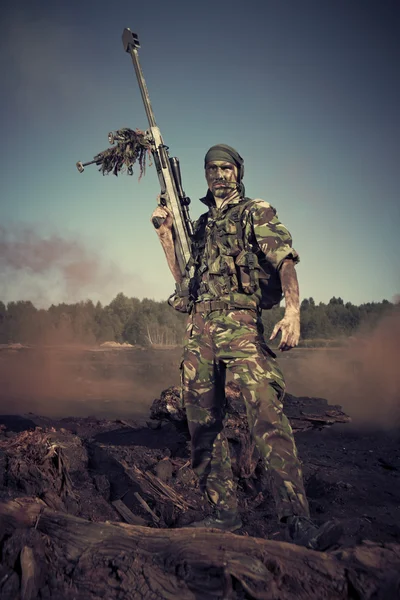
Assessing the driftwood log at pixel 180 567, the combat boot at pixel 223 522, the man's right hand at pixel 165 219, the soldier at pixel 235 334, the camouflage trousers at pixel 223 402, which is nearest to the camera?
the driftwood log at pixel 180 567

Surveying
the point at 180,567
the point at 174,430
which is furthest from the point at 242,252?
the point at 174,430

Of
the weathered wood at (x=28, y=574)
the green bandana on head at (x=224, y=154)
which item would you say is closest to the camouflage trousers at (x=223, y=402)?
the green bandana on head at (x=224, y=154)

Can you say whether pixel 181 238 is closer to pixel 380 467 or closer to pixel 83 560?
pixel 83 560

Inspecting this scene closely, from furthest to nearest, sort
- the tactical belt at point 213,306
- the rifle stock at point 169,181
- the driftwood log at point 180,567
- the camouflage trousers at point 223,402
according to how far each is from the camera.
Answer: the rifle stock at point 169,181
the tactical belt at point 213,306
the camouflage trousers at point 223,402
the driftwood log at point 180,567

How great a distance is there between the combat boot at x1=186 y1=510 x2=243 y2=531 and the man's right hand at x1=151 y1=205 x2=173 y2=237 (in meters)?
2.48

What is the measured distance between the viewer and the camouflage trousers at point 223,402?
2.83m

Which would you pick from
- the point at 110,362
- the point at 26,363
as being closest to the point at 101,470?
the point at 26,363

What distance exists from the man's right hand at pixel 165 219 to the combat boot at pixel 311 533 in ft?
8.80

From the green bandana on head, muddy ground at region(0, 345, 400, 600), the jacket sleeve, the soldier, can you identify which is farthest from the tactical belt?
muddy ground at region(0, 345, 400, 600)

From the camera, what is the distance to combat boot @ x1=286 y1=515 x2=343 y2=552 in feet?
7.32

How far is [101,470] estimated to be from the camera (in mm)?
5039

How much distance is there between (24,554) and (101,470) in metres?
3.16

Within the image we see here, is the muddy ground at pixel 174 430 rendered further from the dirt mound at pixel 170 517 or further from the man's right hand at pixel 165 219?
the man's right hand at pixel 165 219

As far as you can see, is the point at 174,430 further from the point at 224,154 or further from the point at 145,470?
the point at 224,154
